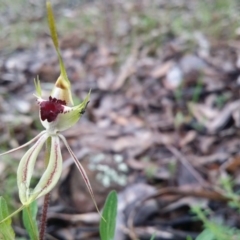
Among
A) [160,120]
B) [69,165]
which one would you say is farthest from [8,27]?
[69,165]

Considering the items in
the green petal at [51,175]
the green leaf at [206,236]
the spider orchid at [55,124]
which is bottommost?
the green leaf at [206,236]

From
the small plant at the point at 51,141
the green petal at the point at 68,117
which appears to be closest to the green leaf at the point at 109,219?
the small plant at the point at 51,141

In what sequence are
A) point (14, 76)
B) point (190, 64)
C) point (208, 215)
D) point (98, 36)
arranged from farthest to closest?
1. point (98, 36)
2. point (14, 76)
3. point (190, 64)
4. point (208, 215)

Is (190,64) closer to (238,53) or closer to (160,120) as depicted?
(238,53)

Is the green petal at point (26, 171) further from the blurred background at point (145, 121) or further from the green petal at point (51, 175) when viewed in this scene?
the blurred background at point (145, 121)

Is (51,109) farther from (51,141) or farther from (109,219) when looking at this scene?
(109,219)

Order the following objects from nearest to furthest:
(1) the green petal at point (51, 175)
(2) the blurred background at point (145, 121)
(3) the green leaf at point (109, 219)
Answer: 1. (1) the green petal at point (51, 175)
2. (3) the green leaf at point (109, 219)
3. (2) the blurred background at point (145, 121)

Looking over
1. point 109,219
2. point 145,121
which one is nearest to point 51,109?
point 109,219
